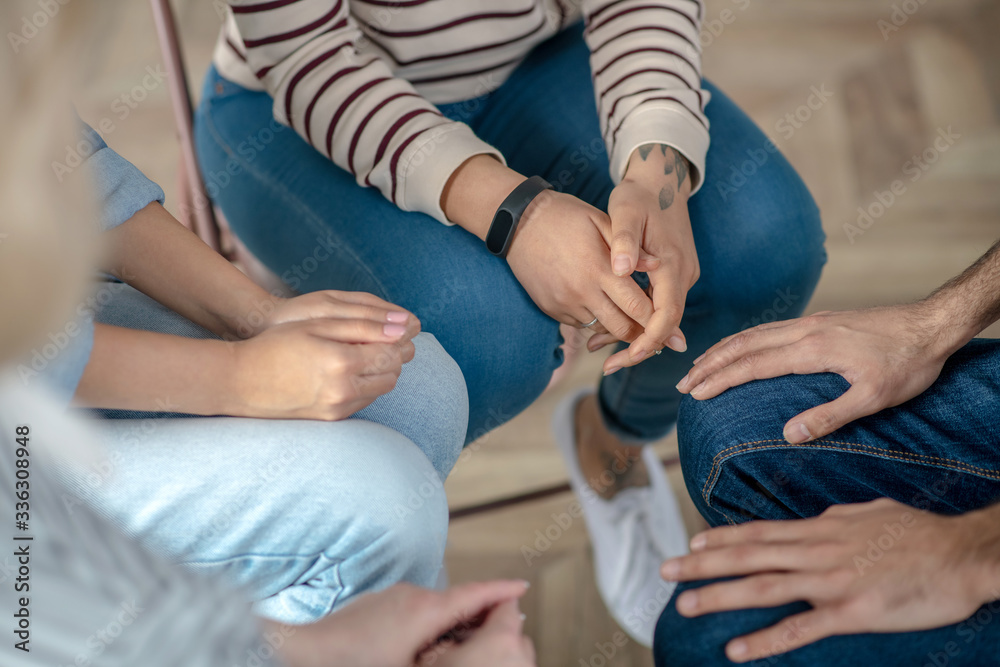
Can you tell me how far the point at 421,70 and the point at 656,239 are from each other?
1.18ft

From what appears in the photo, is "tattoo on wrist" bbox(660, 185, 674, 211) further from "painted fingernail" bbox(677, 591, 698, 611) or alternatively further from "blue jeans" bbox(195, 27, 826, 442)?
"painted fingernail" bbox(677, 591, 698, 611)

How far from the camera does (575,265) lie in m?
0.76

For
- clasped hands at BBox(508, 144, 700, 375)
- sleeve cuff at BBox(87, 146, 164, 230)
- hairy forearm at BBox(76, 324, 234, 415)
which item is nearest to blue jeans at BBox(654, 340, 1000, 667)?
clasped hands at BBox(508, 144, 700, 375)

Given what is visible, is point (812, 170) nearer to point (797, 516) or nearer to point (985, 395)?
point (985, 395)

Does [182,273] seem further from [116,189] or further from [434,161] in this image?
[434,161]

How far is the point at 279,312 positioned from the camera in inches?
26.4

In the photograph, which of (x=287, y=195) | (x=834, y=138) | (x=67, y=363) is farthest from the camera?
(x=834, y=138)

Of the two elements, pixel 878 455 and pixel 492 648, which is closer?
pixel 492 648

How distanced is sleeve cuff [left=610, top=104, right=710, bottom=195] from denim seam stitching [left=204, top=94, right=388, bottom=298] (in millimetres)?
310

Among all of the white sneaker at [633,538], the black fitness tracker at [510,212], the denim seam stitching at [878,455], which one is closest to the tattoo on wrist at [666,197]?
the black fitness tracker at [510,212]

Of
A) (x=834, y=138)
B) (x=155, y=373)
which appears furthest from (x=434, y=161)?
(x=834, y=138)

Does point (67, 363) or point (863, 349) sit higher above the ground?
point (67, 363)

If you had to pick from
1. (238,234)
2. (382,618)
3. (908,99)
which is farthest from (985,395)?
(908,99)

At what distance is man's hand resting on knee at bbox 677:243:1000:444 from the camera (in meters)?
0.68
